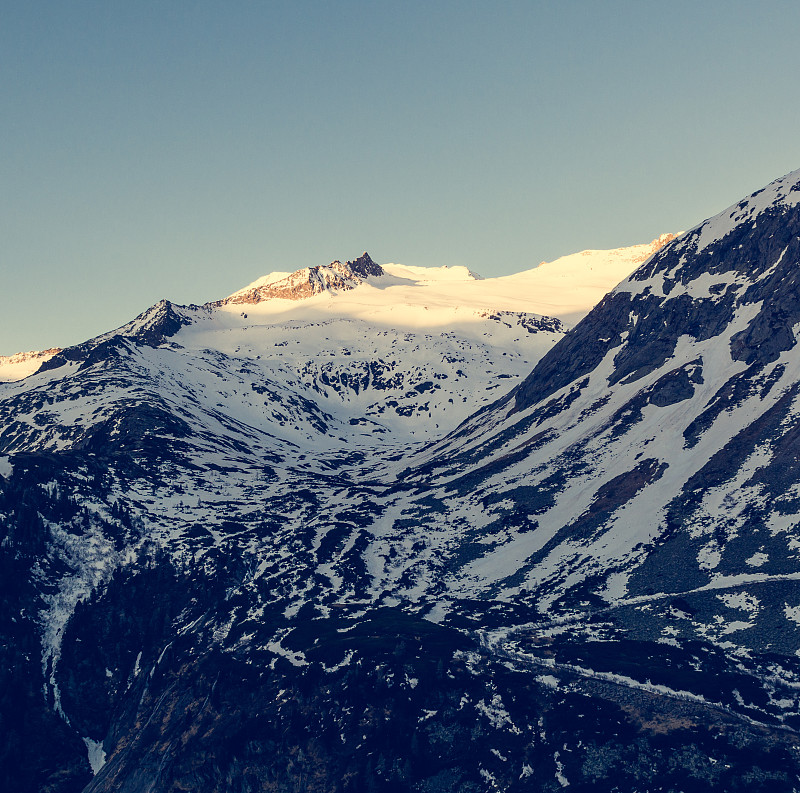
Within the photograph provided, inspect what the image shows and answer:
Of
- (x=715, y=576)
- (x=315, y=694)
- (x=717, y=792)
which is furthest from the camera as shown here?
(x=715, y=576)

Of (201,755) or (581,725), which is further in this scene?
(201,755)

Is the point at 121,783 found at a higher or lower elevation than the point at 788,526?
lower

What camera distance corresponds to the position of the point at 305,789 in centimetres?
16500

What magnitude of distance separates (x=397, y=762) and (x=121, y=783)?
5790cm

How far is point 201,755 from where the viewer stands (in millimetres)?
176250

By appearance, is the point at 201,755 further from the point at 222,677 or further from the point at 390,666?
the point at 390,666

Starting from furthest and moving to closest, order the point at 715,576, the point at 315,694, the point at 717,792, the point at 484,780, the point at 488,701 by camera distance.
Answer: the point at 715,576 < the point at 315,694 < the point at 488,701 < the point at 484,780 < the point at 717,792

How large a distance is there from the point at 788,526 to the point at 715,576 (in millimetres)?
20370

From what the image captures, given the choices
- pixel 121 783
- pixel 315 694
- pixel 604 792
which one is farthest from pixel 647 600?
pixel 121 783

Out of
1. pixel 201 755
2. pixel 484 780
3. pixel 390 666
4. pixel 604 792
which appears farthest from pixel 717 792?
pixel 201 755

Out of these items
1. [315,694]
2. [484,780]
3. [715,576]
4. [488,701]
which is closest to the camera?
[484,780]

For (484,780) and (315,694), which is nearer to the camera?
(484,780)

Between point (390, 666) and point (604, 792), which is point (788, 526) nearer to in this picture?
point (604, 792)

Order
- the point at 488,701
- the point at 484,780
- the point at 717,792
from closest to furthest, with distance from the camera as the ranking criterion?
the point at 717,792 < the point at 484,780 < the point at 488,701
